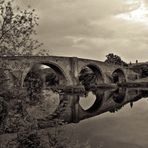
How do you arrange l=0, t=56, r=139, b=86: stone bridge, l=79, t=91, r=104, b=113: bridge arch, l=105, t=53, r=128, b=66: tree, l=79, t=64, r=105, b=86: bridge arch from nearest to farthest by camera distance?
l=79, t=91, r=104, b=113: bridge arch → l=0, t=56, r=139, b=86: stone bridge → l=79, t=64, r=105, b=86: bridge arch → l=105, t=53, r=128, b=66: tree

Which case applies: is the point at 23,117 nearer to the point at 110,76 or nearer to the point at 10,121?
the point at 10,121

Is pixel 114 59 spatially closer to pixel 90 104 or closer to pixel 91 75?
pixel 91 75

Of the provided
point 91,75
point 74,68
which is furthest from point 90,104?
point 91,75

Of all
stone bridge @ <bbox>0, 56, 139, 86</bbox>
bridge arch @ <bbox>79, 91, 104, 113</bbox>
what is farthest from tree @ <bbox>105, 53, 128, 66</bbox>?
bridge arch @ <bbox>79, 91, 104, 113</bbox>

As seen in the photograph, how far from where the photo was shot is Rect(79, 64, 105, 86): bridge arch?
73713 millimetres

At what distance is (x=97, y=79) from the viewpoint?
252 feet

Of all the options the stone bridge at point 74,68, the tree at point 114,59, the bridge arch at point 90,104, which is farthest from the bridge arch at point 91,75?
the tree at point 114,59

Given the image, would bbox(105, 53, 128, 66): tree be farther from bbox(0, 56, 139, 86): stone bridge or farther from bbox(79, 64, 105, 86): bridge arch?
bbox(79, 64, 105, 86): bridge arch

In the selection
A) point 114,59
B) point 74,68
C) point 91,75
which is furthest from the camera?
point 114,59

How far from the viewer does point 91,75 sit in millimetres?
88000

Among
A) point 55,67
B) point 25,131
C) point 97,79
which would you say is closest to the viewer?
point 25,131

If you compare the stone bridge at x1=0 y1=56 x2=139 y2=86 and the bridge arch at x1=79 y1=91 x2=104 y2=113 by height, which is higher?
the stone bridge at x1=0 y1=56 x2=139 y2=86

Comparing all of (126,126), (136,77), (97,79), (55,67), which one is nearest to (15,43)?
(126,126)

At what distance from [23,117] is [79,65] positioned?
191 ft
